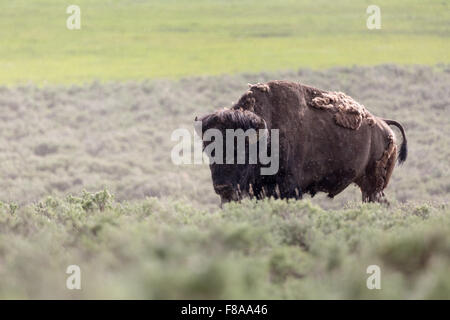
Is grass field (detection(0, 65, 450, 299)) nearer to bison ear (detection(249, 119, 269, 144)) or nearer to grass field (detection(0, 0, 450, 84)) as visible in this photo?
bison ear (detection(249, 119, 269, 144))

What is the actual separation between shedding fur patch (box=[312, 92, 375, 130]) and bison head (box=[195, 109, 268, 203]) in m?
1.31

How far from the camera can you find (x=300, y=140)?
921 cm

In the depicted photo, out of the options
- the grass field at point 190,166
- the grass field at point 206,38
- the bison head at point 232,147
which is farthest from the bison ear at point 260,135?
the grass field at point 206,38

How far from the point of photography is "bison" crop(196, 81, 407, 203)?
8438 millimetres

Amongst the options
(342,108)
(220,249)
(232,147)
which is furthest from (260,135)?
(220,249)

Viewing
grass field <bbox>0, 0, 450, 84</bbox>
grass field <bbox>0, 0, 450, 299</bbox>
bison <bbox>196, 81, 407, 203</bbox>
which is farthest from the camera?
grass field <bbox>0, 0, 450, 84</bbox>

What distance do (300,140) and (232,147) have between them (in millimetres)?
1182

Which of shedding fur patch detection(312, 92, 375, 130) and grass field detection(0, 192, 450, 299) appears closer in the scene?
grass field detection(0, 192, 450, 299)

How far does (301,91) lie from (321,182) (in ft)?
3.75

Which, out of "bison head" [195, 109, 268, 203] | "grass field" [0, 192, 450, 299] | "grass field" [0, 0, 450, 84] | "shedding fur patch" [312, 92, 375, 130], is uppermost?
"grass field" [0, 0, 450, 84]

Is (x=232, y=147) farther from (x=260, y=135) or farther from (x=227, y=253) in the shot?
(x=227, y=253)

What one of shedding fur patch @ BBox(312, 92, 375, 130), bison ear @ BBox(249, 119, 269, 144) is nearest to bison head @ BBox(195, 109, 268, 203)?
bison ear @ BBox(249, 119, 269, 144)

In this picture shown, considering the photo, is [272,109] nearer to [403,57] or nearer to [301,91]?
[301,91]

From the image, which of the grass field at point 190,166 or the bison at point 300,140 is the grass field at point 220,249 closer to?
the grass field at point 190,166
